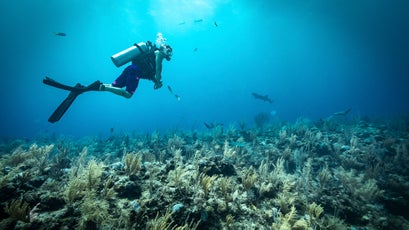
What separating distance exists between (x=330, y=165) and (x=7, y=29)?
5633cm

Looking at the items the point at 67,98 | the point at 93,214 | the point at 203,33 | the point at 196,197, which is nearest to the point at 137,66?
the point at 67,98

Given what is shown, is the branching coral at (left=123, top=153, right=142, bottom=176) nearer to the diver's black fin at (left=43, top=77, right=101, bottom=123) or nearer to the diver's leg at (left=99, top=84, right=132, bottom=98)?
the diver's leg at (left=99, top=84, right=132, bottom=98)

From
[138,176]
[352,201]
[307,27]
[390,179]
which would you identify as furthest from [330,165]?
[307,27]

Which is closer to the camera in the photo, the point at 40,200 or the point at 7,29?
the point at 40,200

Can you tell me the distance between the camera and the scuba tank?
745 cm

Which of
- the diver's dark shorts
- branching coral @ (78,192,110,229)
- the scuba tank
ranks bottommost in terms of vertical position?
branching coral @ (78,192,110,229)

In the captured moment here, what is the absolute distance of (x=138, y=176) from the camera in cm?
573

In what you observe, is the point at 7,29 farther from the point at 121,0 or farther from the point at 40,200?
the point at 40,200

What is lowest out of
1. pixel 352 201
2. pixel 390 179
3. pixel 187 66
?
pixel 352 201

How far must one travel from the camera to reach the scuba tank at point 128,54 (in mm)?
7448

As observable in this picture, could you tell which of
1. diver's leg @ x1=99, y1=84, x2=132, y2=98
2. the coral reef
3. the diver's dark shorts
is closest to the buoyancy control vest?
the diver's dark shorts

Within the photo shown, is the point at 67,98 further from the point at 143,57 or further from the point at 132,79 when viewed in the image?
the point at 143,57

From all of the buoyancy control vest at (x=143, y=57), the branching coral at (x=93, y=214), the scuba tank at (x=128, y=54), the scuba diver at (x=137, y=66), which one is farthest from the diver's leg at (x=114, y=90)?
the branching coral at (x=93, y=214)

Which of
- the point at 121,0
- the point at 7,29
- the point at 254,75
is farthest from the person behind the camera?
the point at 254,75
